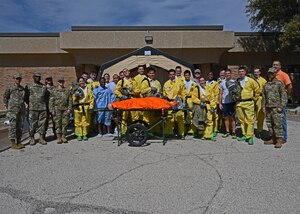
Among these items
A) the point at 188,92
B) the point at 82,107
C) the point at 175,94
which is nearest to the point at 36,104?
the point at 82,107

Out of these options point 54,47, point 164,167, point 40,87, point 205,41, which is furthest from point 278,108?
point 54,47

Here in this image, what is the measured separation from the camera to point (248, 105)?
6309 mm

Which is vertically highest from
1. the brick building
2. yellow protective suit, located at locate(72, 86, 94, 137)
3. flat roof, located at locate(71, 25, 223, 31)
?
flat roof, located at locate(71, 25, 223, 31)

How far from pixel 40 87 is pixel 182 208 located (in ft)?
17.3

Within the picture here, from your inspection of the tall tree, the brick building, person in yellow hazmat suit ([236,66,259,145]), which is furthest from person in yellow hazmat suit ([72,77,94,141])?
the tall tree

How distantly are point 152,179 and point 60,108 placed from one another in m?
3.97

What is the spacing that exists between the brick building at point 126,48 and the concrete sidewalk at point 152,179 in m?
8.60

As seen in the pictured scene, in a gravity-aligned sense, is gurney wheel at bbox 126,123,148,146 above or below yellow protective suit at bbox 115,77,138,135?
below

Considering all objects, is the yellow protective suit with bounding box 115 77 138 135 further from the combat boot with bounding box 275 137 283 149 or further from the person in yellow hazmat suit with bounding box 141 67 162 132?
the combat boot with bounding box 275 137 283 149

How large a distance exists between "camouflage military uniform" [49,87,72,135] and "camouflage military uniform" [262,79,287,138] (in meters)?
5.50

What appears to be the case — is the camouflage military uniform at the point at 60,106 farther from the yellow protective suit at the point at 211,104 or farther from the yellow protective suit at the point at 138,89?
the yellow protective suit at the point at 211,104

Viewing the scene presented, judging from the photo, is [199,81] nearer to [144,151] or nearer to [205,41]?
[144,151]

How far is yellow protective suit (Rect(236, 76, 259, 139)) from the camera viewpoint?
6316 millimetres

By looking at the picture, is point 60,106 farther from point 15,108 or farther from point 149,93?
point 149,93
